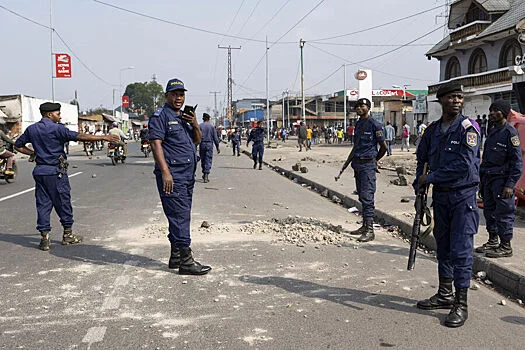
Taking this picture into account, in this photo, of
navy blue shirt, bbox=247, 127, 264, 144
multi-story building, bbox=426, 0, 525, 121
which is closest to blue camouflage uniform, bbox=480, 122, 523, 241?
navy blue shirt, bbox=247, 127, 264, 144

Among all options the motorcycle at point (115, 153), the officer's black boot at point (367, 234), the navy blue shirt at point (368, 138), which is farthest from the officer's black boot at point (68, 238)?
the motorcycle at point (115, 153)

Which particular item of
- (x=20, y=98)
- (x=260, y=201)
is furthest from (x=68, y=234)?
(x=20, y=98)

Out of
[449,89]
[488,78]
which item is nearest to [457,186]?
[449,89]

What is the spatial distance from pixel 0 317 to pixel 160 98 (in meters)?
119

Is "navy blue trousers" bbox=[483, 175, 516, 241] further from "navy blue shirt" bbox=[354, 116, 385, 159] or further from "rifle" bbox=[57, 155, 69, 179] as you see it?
"rifle" bbox=[57, 155, 69, 179]

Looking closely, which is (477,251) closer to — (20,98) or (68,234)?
(68,234)

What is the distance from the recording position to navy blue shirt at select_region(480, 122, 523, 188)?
5.86 meters

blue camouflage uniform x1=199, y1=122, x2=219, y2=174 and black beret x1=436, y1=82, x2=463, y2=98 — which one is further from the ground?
black beret x1=436, y1=82, x2=463, y2=98

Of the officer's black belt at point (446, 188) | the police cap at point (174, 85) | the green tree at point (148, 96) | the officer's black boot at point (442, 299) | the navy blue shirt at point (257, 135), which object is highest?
the green tree at point (148, 96)

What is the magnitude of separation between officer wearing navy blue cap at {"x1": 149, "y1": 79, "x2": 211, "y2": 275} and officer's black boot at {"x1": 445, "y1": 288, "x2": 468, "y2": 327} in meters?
2.53

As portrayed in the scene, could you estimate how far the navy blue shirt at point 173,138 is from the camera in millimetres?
5438

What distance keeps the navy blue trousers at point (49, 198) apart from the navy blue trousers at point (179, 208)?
1966mm

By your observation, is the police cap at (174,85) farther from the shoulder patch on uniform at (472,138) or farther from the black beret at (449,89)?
the shoulder patch on uniform at (472,138)

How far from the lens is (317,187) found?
1407cm
